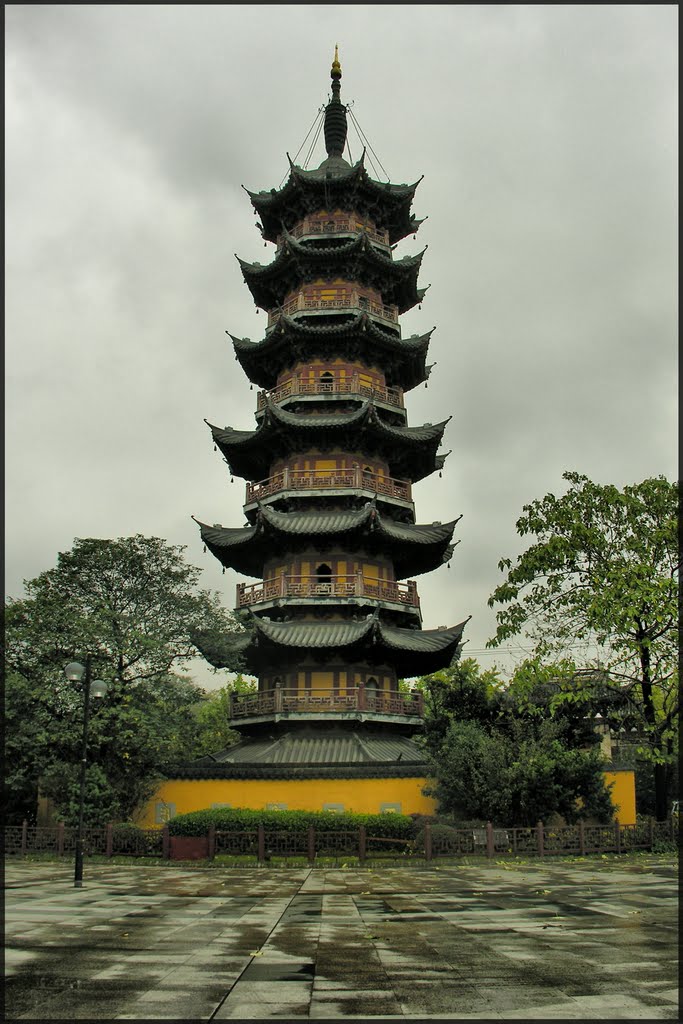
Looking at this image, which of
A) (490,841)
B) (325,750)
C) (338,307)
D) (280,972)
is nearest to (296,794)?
(325,750)

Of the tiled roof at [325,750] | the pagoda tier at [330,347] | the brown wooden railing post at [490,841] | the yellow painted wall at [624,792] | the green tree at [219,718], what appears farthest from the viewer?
the green tree at [219,718]

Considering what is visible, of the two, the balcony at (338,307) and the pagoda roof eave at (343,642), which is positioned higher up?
the balcony at (338,307)

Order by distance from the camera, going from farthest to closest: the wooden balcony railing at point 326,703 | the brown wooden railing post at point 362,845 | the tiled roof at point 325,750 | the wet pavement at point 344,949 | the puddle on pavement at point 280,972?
1. the wooden balcony railing at point 326,703
2. the tiled roof at point 325,750
3. the brown wooden railing post at point 362,845
4. the puddle on pavement at point 280,972
5. the wet pavement at point 344,949

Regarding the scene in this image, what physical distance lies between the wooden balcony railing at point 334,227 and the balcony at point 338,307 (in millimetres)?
3218

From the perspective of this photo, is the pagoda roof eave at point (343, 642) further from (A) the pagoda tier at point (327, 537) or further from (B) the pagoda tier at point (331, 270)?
(B) the pagoda tier at point (331, 270)

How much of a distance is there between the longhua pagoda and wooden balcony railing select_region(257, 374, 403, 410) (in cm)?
8

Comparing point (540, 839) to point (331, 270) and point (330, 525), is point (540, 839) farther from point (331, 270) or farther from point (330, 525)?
point (331, 270)

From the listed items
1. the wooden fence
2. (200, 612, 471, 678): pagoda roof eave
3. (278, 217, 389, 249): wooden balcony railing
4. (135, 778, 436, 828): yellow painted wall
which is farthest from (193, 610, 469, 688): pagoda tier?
(278, 217, 389, 249): wooden balcony railing

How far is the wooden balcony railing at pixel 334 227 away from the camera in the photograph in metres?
36.1

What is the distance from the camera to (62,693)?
82.2 feet

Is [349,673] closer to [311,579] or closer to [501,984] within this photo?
[311,579]

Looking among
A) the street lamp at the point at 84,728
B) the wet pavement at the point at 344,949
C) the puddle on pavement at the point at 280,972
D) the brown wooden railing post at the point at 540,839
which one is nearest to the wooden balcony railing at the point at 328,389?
the street lamp at the point at 84,728

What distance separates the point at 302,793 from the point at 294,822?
385cm

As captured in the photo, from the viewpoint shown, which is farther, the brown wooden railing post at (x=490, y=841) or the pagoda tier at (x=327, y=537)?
the pagoda tier at (x=327, y=537)
